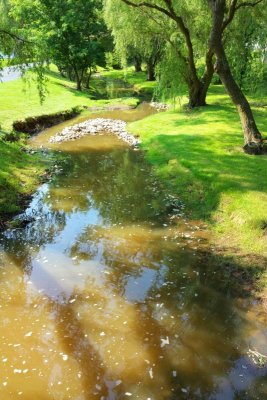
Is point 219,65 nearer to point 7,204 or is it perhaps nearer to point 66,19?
point 7,204

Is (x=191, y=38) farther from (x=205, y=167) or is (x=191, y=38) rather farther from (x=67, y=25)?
(x=67, y=25)

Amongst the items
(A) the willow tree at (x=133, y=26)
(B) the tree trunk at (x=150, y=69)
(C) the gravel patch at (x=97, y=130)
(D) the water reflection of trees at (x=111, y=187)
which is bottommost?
(D) the water reflection of trees at (x=111, y=187)

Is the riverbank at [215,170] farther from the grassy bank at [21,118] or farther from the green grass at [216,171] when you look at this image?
the grassy bank at [21,118]

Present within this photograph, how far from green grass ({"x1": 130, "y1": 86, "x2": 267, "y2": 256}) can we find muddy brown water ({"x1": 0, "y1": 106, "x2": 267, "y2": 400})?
110 centimetres

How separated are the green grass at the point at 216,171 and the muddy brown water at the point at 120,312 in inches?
43.5

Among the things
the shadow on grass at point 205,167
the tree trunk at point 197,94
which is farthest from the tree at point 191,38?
the shadow on grass at point 205,167

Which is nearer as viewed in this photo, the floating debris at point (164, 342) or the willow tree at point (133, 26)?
the floating debris at point (164, 342)

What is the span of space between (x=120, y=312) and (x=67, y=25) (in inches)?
1588

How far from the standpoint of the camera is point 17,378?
743 cm

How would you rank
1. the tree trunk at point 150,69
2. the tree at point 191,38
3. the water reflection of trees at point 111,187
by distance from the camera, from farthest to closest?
the tree trunk at point 150,69
the tree at point 191,38
the water reflection of trees at point 111,187

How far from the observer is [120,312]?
923 cm

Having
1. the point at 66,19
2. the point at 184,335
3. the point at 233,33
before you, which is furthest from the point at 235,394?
the point at 66,19

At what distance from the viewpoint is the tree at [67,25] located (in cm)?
4200

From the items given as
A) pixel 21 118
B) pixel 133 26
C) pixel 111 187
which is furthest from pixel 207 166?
pixel 21 118
